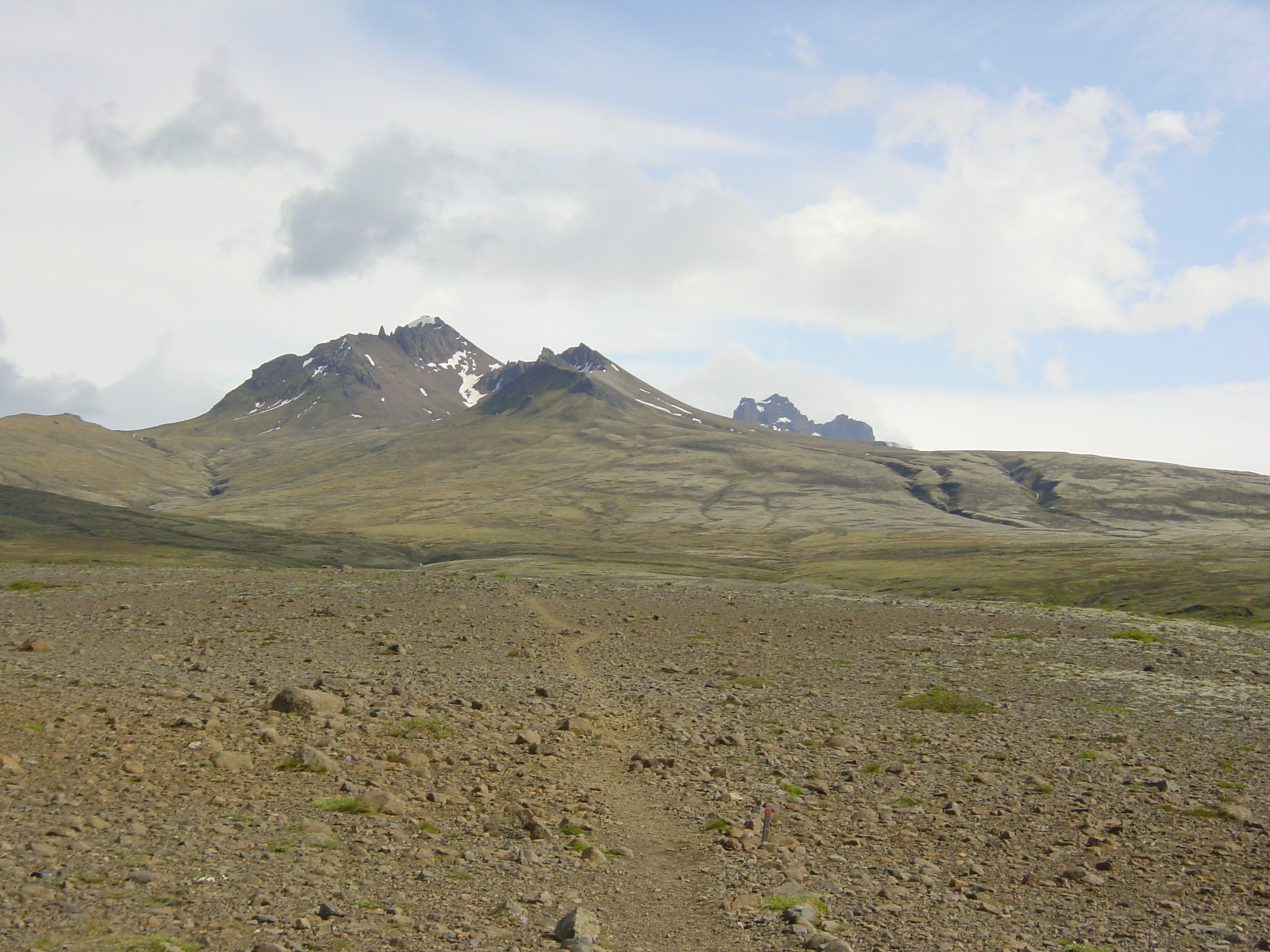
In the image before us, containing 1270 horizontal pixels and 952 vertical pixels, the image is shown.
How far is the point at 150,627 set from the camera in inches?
1463

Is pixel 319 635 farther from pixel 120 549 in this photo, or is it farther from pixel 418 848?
pixel 120 549

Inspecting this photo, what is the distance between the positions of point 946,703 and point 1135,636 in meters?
19.6

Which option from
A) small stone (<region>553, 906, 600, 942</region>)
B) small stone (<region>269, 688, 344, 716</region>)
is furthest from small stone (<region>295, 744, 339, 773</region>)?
small stone (<region>553, 906, 600, 942</region>)

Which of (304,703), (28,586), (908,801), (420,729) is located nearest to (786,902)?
(908,801)

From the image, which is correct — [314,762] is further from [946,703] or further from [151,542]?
[151,542]

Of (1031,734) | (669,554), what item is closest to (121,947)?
(1031,734)

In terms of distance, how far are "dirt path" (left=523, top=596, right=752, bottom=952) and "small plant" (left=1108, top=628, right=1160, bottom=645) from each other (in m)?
29.7

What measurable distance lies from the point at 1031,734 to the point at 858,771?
6.75m

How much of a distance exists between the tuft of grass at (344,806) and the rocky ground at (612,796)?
2.5 inches

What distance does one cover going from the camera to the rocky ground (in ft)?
42.3

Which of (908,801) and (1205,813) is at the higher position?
(1205,813)

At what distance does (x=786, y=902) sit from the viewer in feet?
46.2

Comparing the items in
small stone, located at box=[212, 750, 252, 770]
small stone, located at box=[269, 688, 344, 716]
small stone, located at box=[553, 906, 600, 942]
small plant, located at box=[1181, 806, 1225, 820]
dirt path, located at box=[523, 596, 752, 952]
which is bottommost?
dirt path, located at box=[523, 596, 752, 952]

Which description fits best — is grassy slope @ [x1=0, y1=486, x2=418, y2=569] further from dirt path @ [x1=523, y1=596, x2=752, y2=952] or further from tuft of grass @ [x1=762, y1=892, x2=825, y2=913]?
tuft of grass @ [x1=762, y1=892, x2=825, y2=913]
